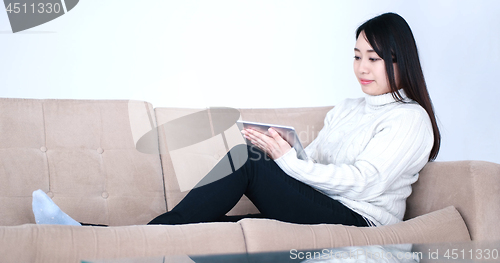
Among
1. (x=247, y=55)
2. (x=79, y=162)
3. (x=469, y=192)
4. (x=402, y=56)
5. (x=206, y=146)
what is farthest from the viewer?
(x=247, y=55)

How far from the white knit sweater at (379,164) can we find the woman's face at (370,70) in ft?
0.13

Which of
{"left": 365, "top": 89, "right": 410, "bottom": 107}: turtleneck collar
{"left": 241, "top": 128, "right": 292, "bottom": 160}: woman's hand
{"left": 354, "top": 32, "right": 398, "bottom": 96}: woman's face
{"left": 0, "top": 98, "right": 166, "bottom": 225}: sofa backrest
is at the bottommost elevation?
{"left": 0, "top": 98, "right": 166, "bottom": 225}: sofa backrest

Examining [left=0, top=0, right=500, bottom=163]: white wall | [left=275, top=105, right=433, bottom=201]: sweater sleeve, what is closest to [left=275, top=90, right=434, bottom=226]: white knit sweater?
[left=275, top=105, right=433, bottom=201]: sweater sleeve

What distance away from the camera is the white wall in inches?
93.9

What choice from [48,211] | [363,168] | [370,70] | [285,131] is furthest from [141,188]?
[370,70]

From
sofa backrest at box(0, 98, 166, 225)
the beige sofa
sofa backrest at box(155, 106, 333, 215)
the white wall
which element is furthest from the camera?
the white wall

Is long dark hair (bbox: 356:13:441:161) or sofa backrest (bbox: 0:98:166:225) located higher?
long dark hair (bbox: 356:13:441:161)

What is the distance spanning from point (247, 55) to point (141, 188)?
1.22m

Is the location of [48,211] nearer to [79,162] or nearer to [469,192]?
[79,162]

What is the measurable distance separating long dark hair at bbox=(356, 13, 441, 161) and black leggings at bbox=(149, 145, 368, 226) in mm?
478

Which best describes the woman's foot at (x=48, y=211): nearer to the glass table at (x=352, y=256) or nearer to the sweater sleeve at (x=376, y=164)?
the glass table at (x=352, y=256)

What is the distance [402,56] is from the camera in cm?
147

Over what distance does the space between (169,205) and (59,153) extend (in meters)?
0.49

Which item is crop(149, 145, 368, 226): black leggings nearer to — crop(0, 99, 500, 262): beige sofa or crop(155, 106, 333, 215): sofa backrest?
crop(0, 99, 500, 262): beige sofa
